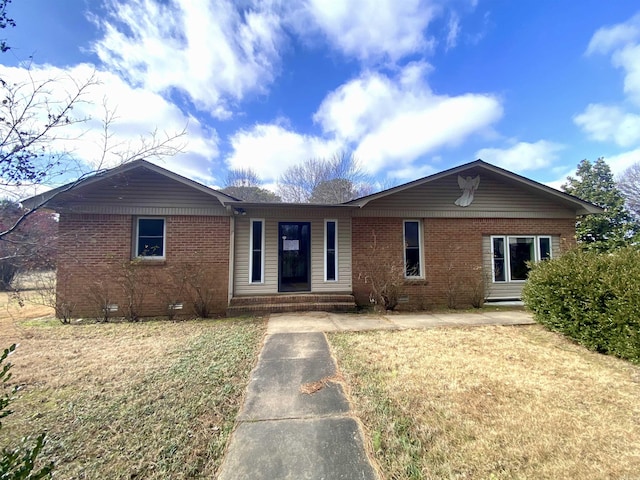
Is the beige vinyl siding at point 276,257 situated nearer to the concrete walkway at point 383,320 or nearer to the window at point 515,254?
the concrete walkway at point 383,320

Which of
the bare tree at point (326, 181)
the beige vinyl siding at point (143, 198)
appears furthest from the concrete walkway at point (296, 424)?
the bare tree at point (326, 181)

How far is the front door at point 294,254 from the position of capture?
8.92 m

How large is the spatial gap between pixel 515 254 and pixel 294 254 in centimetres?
759

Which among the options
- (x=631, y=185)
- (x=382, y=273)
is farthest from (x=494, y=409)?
(x=631, y=185)

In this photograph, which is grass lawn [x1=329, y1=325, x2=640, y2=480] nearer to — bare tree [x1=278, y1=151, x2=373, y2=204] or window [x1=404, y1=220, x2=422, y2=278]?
window [x1=404, y1=220, x2=422, y2=278]

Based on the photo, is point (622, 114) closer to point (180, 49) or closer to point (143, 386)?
point (180, 49)

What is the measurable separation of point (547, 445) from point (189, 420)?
3316 mm

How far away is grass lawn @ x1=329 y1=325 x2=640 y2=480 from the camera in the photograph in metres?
2.23

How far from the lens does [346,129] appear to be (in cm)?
1931

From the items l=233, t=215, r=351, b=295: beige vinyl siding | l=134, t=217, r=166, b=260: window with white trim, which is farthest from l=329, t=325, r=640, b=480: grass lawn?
l=134, t=217, r=166, b=260: window with white trim

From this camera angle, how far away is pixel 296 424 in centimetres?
280

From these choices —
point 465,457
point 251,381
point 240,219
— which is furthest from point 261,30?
→ point 465,457

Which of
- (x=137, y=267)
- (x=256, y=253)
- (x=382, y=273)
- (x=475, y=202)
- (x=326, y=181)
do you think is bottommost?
(x=382, y=273)

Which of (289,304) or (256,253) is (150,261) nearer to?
(256,253)
